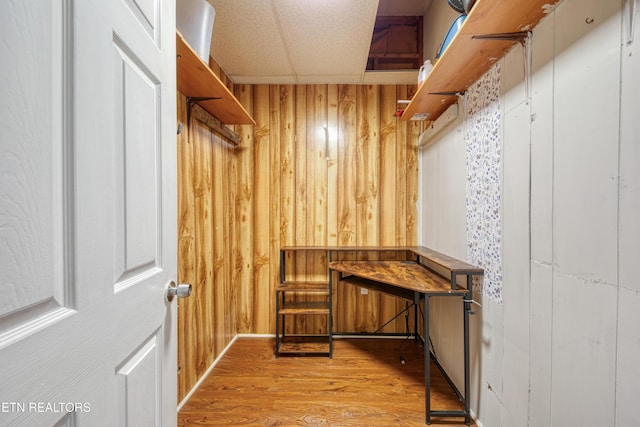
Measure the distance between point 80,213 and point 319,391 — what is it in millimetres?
1933

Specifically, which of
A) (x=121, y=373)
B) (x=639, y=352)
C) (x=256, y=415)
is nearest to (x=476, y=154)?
(x=639, y=352)

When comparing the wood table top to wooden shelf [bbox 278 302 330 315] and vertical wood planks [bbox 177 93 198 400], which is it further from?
vertical wood planks [bbox 177 93 198 400]

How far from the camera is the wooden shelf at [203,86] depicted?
1.37 m

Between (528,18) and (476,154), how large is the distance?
69 centimetres

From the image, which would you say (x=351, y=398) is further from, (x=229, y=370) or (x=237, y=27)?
(x=237, y=27)

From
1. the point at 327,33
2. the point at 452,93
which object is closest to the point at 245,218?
the point at 327,33

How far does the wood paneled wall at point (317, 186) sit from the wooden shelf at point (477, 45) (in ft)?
2.56

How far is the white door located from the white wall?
135 centimetres

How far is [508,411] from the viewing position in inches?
53.2

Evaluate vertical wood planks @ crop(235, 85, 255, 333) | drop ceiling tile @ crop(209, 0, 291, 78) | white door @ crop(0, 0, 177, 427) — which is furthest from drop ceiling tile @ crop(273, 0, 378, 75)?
white door @ crop(0, 0, 177, 427)

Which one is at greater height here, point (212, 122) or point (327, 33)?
point (327, 33)

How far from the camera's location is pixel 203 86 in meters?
1.72

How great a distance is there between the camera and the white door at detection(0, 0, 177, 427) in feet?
1.36

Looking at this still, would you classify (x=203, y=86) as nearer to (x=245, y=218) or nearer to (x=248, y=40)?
(x=248, y=40)
